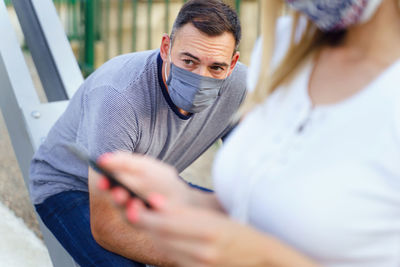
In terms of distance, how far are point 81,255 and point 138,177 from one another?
1471 millimetres

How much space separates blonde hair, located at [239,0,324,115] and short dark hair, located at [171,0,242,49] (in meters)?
1.25

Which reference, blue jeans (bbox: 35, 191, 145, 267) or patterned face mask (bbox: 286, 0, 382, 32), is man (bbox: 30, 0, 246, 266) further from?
patterned face mask (bbox: 286, 0, 382, 32)

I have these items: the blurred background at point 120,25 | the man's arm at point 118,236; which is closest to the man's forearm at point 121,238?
the man's arm at point 118,236

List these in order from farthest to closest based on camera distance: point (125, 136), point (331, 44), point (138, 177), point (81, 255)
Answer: point (81, 255) < point (125, 136) < point (331, 44) < point (138, 177)

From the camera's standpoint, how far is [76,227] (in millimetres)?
2402

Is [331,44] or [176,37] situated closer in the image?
[331,44]

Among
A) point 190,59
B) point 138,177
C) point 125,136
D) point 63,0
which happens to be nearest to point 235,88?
point 190,59

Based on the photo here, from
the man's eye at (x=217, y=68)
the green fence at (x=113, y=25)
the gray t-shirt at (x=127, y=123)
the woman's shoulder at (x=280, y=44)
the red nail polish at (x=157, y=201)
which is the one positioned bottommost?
the green fence at (x=113, y=25)

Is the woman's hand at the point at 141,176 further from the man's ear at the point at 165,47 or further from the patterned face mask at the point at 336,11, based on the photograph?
the man's ear at the point at 165,47

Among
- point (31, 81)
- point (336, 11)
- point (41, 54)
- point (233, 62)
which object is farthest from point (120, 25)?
point (336, 11)

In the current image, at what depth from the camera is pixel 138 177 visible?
3.34ft

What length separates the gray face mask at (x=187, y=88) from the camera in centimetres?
237

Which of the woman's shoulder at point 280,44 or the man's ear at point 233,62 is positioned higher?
the woman's shoulder at point 280,44

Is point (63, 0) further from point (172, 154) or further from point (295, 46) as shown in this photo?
point (295, 46)
